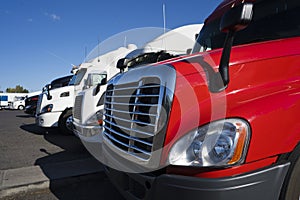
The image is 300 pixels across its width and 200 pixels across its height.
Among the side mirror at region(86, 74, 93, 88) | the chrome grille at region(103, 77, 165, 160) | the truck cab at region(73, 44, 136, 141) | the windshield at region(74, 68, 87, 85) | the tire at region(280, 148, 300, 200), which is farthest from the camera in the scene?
the windshield at region(74, 68, 87, 85)

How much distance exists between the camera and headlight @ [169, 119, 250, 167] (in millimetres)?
1660

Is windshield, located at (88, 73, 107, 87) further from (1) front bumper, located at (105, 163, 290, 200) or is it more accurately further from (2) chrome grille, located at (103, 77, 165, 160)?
(1) front bumper, located at (105, 163, 290, 200)

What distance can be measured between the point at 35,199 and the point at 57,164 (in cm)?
135

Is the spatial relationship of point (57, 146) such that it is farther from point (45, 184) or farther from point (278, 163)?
point (278, 163)

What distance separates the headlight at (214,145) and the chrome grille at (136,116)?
258mm

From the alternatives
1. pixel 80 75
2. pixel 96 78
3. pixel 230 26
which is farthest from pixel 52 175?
pixel 80 75

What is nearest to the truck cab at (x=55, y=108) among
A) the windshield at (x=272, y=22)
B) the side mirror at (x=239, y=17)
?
the windshield at (x=272, y=22)

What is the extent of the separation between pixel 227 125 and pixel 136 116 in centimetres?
81

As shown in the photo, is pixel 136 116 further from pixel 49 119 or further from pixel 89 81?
pixel 49 119

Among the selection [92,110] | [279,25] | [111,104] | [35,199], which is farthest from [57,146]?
[279,25]

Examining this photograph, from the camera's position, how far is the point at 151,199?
1.84 meters

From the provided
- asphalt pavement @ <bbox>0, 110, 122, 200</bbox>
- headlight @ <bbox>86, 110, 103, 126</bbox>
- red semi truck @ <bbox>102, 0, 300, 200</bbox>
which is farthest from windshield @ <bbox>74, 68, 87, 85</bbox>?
red semi truck @ <bbox>102, 0, 300, 200</bbox>

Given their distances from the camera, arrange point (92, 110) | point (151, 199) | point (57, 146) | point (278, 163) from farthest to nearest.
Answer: point (57, 146) < point (92, 110) < point (151, 199) < point (278, 163)

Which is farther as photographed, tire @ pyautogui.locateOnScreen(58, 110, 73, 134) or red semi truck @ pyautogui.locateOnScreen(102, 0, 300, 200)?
tire @ pyautogui.locateOnScreen(58, 110, 73, 134)
